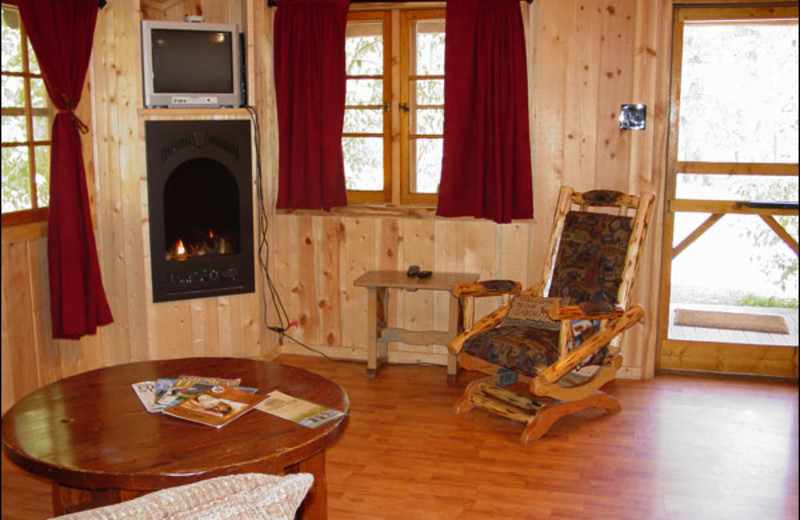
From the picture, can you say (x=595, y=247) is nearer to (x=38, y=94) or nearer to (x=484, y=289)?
(x=484, y=289)

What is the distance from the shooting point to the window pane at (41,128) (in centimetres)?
380

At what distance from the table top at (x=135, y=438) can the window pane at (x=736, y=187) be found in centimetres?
257

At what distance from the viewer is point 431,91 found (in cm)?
468

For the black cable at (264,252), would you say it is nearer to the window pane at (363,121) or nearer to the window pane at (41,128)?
the window pane at (363,121)

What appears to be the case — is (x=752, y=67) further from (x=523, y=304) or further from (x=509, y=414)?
(x=509, y=414)

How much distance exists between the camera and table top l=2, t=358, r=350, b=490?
2148 mm

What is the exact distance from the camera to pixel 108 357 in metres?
4.25

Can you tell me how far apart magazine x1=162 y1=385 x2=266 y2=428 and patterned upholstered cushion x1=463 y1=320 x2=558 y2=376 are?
1348mm

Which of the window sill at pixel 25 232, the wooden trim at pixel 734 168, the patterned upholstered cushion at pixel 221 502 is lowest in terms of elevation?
the patterned upholstered cushion at pixel 221 502

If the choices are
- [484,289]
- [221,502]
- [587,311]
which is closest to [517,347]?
[587,311]

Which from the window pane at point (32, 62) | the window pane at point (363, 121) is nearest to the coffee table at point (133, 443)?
the window pane at point (32, 62)

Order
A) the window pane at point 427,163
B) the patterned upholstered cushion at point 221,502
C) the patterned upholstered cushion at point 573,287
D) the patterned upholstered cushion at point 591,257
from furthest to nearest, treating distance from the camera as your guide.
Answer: the window pane at point 427,163
the patterned upholstered cushion at point 591,257
the patterned upholstered cushion at point 573,287
the patterned upholstered cushion at point 221,502

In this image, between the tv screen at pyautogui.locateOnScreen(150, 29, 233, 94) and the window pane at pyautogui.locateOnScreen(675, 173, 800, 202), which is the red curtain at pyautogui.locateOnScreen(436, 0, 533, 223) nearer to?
the window pane at pyautogui.locateOnScreen(675, 173, 800, 202)

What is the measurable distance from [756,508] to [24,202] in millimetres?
3396
